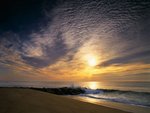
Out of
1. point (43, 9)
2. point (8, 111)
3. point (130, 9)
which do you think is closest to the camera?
point (8, 111)

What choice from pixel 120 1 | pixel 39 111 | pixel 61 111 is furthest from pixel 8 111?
pixel 120 1

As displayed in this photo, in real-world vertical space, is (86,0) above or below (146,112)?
above

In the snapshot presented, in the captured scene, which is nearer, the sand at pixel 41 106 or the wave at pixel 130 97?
the sand at pixel 41 106

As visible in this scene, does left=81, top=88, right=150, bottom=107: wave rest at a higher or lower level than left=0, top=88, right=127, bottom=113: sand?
higher

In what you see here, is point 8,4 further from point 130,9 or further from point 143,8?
point 143,8

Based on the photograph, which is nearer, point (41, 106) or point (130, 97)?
point (41, 106)

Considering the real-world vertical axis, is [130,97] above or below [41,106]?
above

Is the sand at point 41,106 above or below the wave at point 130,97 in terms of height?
below

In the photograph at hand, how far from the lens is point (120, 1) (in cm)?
535

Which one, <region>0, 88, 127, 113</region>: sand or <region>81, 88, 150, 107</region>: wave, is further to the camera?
<region>81, 88, 150, 107</region>: wave

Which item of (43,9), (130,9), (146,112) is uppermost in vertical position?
(43,9)

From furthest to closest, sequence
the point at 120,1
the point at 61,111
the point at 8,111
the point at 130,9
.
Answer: the point at 130,9 → the point at 120,1 → the point at 61,111 → the point at 8,111

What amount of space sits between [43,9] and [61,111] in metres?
4.72

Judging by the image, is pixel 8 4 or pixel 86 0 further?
pixel 8 4
